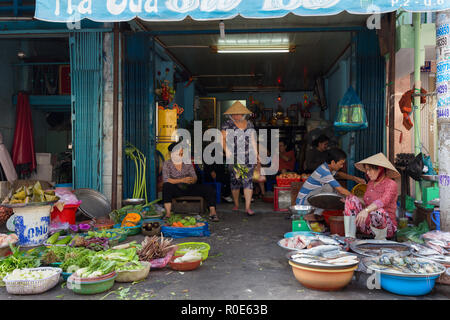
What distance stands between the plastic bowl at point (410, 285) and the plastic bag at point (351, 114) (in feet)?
12.4

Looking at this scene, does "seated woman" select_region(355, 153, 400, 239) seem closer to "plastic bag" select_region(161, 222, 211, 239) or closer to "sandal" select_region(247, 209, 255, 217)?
"plastic bag" select_region(161, 222, 211, 239)

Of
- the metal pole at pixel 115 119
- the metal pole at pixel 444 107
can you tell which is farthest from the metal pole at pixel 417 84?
the metal pole at pixel 115 119

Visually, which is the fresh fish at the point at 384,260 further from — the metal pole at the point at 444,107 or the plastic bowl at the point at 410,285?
the metal pole at the point at 444,107

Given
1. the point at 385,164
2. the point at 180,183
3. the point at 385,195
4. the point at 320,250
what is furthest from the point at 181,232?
the point at 385,164

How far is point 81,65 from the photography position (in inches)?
256

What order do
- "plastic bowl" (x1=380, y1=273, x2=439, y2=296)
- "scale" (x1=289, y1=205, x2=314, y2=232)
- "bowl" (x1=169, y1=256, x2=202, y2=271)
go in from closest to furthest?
"plastic bowl" (x1=380, y1=273, x2=439, y2=296)
"bowl" (x1=169, y1=256, x2=202, y2=271)
"scale" (x1=289, y1=205, x2=314, y2=232)

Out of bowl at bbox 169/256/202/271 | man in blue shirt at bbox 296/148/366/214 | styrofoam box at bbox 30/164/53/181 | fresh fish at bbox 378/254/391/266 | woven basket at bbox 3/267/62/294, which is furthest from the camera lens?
styrofoam box at bbox 30/164/53/181

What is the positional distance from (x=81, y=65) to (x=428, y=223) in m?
5.98

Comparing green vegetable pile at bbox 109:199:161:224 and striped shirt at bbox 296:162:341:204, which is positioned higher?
striped shirt at bbox 296:162:341:204

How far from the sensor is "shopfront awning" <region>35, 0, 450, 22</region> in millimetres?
4023

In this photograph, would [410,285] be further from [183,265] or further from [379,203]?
[183,265]

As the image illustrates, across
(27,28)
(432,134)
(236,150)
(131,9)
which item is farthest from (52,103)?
(432,134)

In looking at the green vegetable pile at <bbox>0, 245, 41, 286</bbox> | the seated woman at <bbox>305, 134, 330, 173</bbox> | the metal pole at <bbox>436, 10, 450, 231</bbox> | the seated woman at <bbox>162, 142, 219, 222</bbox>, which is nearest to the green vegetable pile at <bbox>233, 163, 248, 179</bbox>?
the seated woman at <bbox>162, 142, 219, 222</bbox>

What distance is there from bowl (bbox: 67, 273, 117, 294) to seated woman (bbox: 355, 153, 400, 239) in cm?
278
